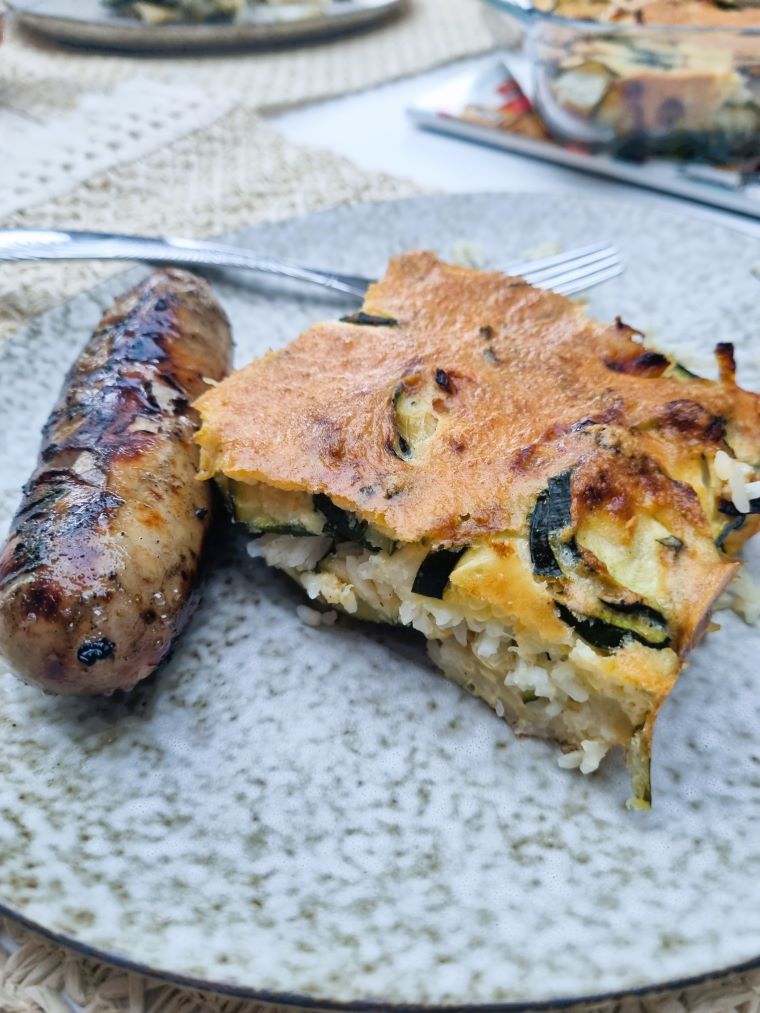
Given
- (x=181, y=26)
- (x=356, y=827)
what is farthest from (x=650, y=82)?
(x=356, y=827)

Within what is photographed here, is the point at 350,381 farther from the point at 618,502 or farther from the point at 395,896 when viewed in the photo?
the point at 395,896

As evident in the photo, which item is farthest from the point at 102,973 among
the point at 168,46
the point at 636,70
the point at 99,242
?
the point at 168,46

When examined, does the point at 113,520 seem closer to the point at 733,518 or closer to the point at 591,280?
the point at 733,518

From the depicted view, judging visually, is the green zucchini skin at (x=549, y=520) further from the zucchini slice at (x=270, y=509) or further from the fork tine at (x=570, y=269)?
the fork tine at (x=570, y=269)

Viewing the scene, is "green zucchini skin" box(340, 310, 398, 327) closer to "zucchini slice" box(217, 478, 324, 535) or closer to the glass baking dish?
"zucchini slice" box(217, 478, 324, 535)

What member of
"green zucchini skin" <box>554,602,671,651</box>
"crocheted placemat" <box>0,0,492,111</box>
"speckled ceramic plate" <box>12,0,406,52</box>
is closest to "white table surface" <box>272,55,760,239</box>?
"crocheted placemat" <box>0,0,492,111</box>
